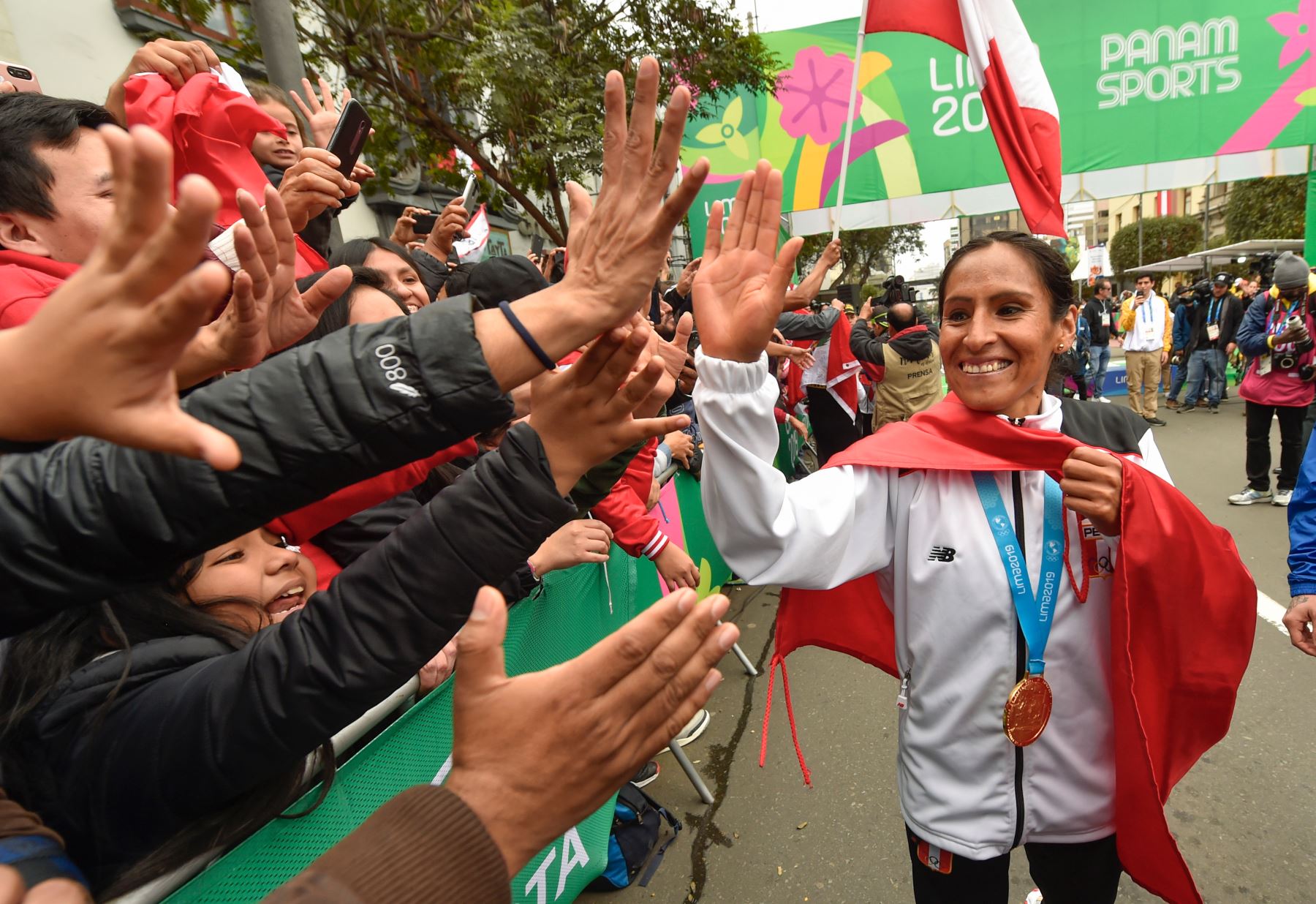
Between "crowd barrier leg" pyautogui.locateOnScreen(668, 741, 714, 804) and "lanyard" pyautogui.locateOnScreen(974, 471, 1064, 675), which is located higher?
"lanyard" pyautogui.locateOnScreen(974, 471, 1064, 675)

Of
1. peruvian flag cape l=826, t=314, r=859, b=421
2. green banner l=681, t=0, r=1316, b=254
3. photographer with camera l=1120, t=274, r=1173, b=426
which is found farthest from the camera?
photographer with camera l=1120, t=274, r=1173, b=426

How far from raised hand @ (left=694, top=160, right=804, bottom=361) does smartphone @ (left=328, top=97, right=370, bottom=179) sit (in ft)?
5.36

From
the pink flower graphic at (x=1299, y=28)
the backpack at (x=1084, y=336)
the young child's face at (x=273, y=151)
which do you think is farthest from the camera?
the pink flower graphic at (x=1299, y=28)

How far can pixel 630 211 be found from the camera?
1141 millimetres

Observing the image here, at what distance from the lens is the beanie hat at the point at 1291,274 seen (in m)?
5.55

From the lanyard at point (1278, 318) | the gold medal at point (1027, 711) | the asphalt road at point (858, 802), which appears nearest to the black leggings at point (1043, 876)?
the gold medal at point (1027, 711)

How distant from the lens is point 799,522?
1.49m

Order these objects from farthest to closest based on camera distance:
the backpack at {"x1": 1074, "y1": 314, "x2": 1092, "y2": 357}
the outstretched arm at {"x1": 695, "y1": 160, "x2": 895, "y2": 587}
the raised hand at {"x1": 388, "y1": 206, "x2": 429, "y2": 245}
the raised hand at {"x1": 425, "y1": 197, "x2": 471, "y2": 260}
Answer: the backpack at {"x1": 1074, "y1": 314, "x2": 1092, "y2": 357}
the raised hand at {"x1": 388, "y1": 206, "x2": 429, "y2": 245}
the raised hand at {"x1": 425, "y1": 197, "x2": 471, "y2": 260}
the outstretched arm at {"x1": 695, "y1": 160, "x2": 895, "y2": 587}

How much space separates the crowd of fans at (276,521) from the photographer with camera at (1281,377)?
5972 millimetres

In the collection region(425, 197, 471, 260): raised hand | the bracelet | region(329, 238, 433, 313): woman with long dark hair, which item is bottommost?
the bracelet

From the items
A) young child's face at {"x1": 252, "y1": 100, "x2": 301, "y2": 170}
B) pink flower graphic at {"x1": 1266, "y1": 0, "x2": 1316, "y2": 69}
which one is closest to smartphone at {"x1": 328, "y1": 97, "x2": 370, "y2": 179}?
young child's face at {"x1": 252, "y1": 100, "x2": 301, "y2": 170}

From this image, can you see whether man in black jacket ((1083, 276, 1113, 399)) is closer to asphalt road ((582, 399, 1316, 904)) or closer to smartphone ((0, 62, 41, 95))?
asphalt road ((582, 399, 1316, 904))

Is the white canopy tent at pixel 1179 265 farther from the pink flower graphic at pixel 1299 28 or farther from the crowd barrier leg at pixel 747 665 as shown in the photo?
the crowd barrier leg at pixel 747 665

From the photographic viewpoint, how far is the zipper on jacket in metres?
1.53
